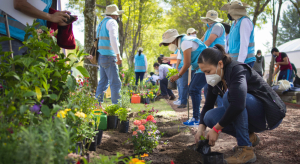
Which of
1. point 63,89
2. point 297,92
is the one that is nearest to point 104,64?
point 63,89

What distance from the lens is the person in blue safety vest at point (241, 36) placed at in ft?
10.8

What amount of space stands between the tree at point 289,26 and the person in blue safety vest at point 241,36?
4238 centimetres

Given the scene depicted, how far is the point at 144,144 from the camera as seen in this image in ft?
7.23

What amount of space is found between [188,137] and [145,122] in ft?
3.04

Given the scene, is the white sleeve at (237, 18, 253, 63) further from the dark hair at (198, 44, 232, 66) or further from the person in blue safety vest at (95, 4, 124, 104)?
the person in blue safety vest at (95, 4, 124, 104)

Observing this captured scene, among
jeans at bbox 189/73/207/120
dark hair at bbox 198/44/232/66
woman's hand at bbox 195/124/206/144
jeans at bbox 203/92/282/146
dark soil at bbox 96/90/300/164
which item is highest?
dark hair at bbox 198/44/232/66

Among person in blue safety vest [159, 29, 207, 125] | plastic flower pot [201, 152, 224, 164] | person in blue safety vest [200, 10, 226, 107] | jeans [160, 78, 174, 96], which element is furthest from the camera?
jeans [160, 78, 174, 96]

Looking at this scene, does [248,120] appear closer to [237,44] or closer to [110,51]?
[237,44]

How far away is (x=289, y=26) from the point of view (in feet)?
128

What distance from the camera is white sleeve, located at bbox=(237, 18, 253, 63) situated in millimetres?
3262

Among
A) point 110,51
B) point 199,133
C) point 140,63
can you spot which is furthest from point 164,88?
point 199,133

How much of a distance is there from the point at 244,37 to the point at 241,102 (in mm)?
1775

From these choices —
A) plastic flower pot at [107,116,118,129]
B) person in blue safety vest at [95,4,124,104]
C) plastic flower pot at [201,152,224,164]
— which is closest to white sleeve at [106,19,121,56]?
person in blue safety vest at [95,4,124,104]

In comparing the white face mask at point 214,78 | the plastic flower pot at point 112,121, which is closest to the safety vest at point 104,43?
the plastic flower pot at point 112,121
